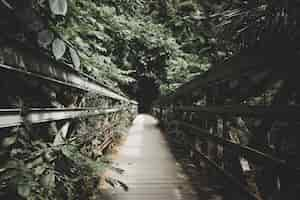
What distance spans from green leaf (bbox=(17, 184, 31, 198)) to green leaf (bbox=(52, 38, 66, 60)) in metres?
0.49

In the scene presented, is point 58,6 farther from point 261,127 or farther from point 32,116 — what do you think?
point 261,127

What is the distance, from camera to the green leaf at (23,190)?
1.04 metres

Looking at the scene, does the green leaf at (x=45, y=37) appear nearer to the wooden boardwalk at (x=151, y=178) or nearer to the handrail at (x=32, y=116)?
the handrail at (x=32, y=116)

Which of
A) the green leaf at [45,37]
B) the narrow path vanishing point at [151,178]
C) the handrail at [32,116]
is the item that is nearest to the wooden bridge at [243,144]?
the narrow path vanishing point at [151,178]

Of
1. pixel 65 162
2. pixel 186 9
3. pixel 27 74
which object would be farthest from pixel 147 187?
pixel 186 9

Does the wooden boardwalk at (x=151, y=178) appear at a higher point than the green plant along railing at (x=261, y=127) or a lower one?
lower

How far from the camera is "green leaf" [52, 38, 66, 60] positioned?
3.81 feet

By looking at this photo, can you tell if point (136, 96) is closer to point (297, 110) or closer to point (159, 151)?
point (159, 151)

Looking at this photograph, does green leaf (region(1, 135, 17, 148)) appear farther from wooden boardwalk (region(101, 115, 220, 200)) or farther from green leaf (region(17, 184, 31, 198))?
wooden boardwalk (region(101, 115, 220, 200))

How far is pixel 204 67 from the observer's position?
7117mm

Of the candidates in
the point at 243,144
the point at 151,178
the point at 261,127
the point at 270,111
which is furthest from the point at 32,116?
the point at 151,178

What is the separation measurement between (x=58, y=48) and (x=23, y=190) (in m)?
0.54

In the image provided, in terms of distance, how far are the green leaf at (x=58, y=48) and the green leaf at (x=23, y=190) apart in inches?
19.4

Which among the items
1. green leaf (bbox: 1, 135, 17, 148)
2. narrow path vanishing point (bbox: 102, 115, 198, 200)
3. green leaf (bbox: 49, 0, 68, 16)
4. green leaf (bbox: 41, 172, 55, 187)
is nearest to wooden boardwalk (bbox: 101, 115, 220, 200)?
narrow path vanishing point (bbox: 102, 115, 198, 200)
